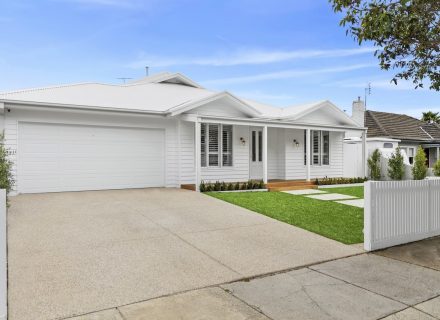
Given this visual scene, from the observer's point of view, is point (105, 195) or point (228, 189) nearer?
point (105, 195)

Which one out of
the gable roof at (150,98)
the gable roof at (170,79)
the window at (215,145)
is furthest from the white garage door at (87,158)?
the gable roof at (170,79)

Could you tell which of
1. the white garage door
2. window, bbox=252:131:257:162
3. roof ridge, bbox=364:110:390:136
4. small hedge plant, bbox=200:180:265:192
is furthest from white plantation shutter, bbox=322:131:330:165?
the white garage door

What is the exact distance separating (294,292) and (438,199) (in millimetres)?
5094

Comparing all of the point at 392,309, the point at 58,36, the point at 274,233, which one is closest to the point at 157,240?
the point at 274,233

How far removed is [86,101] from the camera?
46.0ft

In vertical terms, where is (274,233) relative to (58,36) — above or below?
below

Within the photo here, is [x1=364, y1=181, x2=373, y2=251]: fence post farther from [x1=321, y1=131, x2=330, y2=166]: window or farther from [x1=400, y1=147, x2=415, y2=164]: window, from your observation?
[x1=400, y1=147, x2=415, y2=164]: window

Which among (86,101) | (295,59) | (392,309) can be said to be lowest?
(392,309)

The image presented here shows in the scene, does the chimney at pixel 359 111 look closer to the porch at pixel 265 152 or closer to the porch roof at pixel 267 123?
the porch at pixel 265 152

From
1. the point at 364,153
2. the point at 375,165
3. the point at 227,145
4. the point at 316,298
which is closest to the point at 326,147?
the point at 364,153

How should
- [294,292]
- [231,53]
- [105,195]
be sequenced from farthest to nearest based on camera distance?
[231,53]
[105,195]
[294,292]

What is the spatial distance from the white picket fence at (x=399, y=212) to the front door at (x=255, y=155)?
9.77 m

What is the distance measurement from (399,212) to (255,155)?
10556 mm

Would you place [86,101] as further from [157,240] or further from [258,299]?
[258,299]
